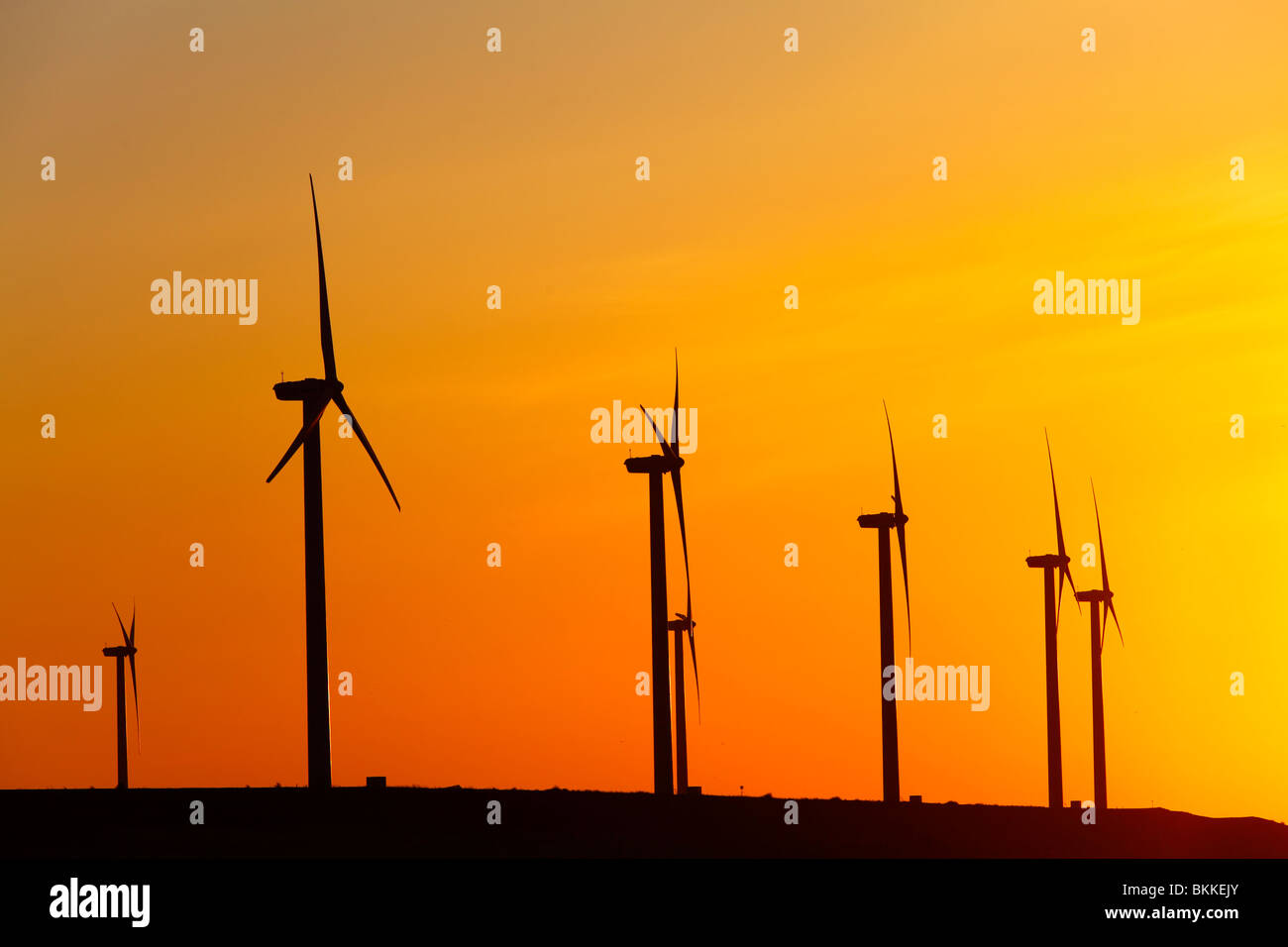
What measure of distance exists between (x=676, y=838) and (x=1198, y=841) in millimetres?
56225

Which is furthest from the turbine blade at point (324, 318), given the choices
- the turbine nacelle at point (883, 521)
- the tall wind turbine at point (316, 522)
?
the turbine nacelle at point (883, 521)

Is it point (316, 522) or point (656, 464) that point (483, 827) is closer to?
point (316, 522)

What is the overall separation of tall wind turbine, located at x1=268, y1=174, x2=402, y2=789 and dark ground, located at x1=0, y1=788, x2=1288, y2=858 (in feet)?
6.69

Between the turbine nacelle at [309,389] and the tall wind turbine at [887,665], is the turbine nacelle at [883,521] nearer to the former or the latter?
the tall wind turbine at [887,665]

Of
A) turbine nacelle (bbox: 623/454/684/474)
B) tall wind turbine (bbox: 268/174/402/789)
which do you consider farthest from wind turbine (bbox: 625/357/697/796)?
tall wind turbine (bbox: 268/174/402/789)

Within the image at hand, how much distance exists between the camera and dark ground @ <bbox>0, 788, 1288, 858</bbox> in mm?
70938

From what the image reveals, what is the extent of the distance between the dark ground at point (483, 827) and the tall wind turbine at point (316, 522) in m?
2.04

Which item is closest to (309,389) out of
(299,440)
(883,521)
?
(299,440)

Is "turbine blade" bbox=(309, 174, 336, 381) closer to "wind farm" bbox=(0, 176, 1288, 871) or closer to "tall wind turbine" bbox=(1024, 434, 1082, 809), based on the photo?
"wind farm" bbox=(0, 176, 1288, 871)

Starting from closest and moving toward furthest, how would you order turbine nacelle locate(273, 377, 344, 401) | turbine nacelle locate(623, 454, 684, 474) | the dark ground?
the dark ground, turbine nacelle locate(273, 377, 344, 401), turbine nacelle locate(623, 454, 684, 474)

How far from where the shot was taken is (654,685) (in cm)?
9538
